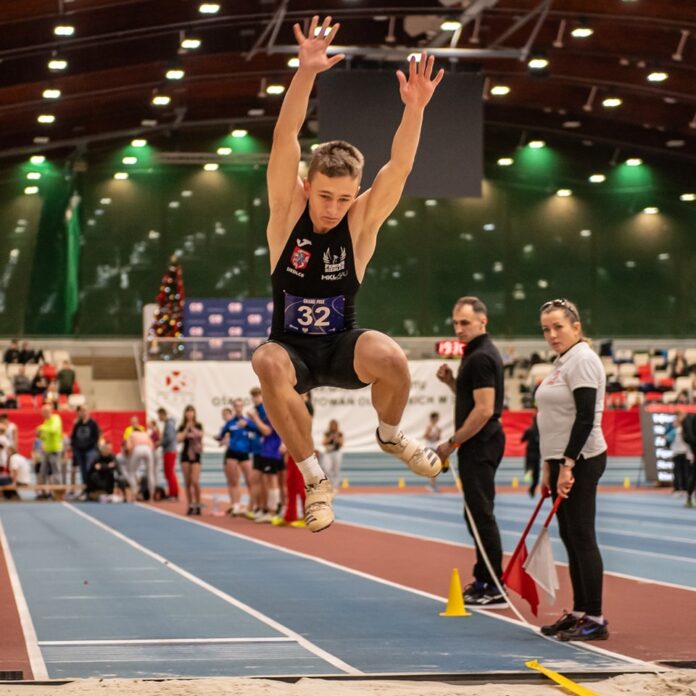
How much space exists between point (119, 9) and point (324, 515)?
→ 22434mm

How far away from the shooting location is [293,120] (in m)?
5.60

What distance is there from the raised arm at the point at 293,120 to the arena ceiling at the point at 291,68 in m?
16.5

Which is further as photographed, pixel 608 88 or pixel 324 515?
pixel 608 88

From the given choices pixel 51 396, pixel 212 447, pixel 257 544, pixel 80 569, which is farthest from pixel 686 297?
pixel 80 569

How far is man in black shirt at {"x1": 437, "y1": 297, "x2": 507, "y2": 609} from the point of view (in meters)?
9.41

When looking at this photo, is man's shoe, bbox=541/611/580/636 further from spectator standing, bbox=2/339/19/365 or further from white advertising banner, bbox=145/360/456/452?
spectator standing, bbox=2/339/19/365

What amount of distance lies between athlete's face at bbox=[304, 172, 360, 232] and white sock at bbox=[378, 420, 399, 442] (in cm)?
99

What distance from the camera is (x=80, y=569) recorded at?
42.0 feet

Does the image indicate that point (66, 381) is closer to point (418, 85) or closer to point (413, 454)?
point (413, 454)

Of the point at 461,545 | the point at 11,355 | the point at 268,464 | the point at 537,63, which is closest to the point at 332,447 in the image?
the point at 268,464

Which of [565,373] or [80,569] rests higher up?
[565,373]

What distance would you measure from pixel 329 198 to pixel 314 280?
0.39 m

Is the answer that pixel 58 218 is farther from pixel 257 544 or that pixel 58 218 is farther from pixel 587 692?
pixel 587 692

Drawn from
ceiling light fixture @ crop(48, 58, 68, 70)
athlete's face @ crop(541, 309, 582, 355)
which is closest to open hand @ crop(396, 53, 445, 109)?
athlete's face @ crop(541, 309, 582, 355)
